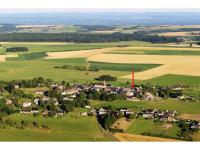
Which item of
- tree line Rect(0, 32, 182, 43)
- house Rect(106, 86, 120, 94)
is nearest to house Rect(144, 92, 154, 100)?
house Rect(106, 86, 120, 94)

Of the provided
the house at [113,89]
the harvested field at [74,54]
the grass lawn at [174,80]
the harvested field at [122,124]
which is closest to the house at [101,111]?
the harvested field at [122,124]

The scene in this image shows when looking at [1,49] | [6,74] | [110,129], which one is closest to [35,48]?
[1,49]

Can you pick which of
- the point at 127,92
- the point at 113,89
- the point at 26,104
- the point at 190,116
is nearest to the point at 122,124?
the point at 190,116

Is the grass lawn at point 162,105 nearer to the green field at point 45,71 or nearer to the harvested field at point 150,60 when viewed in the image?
the green field at point 45,71

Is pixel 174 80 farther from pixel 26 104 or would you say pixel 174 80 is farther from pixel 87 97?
pixel 26 104

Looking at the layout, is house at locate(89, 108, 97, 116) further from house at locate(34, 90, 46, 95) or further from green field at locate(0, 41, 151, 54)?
green field at locate(0, 41, 151, 54)

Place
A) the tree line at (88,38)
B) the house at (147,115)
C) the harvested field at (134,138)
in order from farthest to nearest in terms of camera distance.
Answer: the tree line at (88,38) → the house at (147,115) → the harvested field at (134,138)

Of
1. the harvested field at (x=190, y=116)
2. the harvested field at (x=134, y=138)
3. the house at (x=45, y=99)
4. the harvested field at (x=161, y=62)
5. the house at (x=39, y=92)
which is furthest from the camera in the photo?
the harvested field at (x=161, y=62)

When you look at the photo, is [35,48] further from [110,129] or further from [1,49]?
[110,129]
